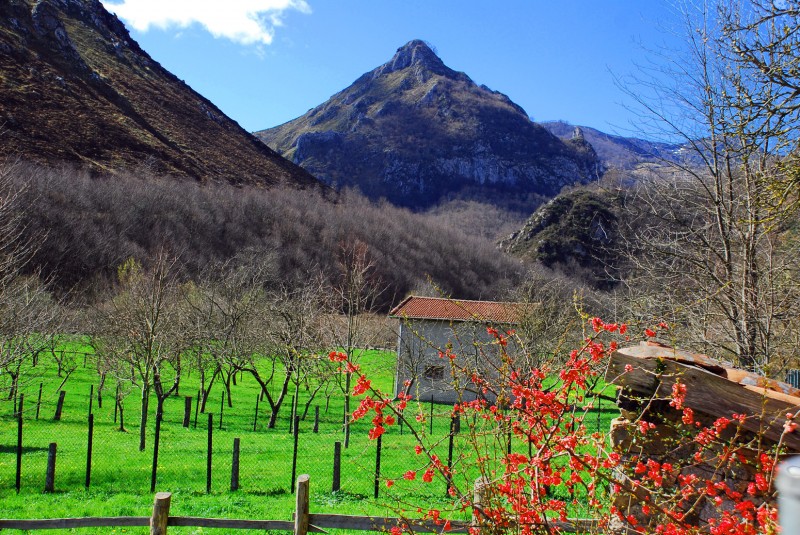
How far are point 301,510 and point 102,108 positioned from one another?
266 feet

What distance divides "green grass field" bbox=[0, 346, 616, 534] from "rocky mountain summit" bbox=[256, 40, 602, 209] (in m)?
128

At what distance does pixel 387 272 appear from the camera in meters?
76.4

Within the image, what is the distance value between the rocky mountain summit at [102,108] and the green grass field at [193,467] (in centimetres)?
4766

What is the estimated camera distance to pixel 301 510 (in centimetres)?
664

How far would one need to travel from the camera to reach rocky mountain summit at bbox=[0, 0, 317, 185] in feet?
212

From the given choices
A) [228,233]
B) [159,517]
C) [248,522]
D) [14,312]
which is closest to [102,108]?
[228,233]

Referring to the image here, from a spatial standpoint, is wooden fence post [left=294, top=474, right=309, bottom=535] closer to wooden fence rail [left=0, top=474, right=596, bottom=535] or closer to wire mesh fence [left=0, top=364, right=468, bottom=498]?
wooden fence rail [left=0, top=474, right=596, bottom=535]

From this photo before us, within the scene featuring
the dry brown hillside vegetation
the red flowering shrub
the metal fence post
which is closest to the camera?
the metal fence post

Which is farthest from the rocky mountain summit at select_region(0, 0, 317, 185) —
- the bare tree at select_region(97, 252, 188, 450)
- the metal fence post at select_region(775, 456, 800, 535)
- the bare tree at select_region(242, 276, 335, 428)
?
the metal fence post at select_region(775, 456, 800, 535)

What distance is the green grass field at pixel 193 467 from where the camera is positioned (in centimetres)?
984

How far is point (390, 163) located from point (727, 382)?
162 m

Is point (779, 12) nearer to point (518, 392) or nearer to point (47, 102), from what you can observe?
point (518, 392)

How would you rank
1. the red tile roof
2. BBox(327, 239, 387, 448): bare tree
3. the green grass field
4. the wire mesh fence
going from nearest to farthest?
1. the green grass field
2. the wire mesh fence
3. BBox(327, 239, 387, 448): bare tree
4. the red tile roof

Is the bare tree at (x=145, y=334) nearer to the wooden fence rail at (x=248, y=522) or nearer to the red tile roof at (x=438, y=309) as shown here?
the wooden fence rail at (x=248, y=522)
